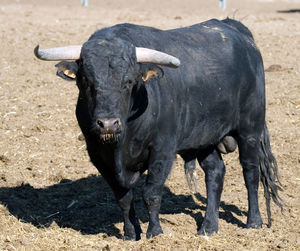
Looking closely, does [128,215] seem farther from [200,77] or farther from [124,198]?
[200,77]

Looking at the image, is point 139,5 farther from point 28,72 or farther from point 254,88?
point 254,88

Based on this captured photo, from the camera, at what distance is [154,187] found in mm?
5949

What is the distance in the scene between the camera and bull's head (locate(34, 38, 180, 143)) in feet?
16.6

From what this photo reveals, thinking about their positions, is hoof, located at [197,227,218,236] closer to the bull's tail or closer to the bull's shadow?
the bull's shadow

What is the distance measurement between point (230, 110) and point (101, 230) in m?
1.70

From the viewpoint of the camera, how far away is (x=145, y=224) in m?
6.95

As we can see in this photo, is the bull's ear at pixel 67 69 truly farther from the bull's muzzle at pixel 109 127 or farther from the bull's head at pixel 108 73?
the bull's muzzle at pixel 109 127

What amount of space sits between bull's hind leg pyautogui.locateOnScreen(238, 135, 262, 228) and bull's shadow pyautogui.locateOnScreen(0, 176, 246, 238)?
7.0 inches

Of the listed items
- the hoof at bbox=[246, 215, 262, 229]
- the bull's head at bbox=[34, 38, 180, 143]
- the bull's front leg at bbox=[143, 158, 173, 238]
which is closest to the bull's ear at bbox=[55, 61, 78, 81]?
the bull's head at bbox=[34, 38, 180, 143]

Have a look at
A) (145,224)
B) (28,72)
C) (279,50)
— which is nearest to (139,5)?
(279,50)

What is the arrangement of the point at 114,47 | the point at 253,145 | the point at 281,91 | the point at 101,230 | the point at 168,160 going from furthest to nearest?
the point at 281,91 < the point at 253,145 < the point at 101,230 < the point at 168,160 < the point at 114,47

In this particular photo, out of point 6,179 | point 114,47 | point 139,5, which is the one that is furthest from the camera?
point 139,5

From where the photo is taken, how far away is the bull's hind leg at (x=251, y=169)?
704 cm

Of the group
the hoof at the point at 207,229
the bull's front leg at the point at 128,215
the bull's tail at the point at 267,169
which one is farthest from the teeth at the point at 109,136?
the bull's tail at the point at 267,169
